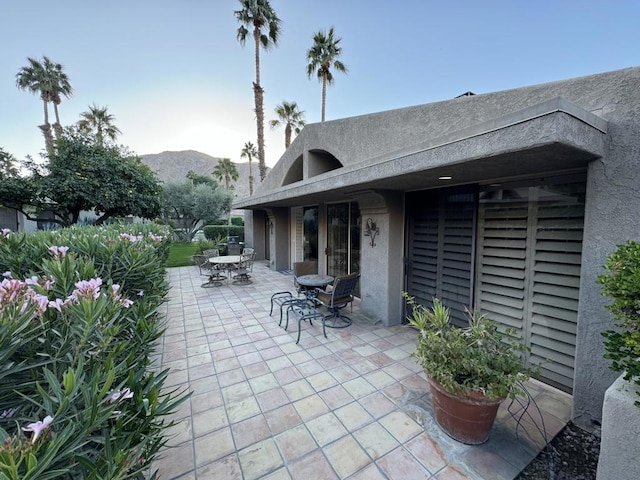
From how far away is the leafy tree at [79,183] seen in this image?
11.5 m

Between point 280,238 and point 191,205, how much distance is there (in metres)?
14.6

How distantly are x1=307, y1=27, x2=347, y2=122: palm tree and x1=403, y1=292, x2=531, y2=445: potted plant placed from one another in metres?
18.4

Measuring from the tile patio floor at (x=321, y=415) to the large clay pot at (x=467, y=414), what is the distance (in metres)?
0.09

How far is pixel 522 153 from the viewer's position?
2.29m

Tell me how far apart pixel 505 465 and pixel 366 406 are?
50.8 inches

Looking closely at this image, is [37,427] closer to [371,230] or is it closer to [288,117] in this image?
[371,230]

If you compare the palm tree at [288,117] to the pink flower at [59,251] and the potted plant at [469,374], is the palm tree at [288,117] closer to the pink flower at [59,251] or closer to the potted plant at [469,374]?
the pink flower at [59,251]

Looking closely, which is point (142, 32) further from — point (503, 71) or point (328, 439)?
point (328, 439)

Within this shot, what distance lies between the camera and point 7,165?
14.8 m

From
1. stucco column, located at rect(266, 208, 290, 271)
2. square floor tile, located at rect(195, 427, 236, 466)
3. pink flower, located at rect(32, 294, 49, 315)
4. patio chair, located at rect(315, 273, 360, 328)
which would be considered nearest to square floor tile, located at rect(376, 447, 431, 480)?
square floor tile, located at rect(195, 427, 236, 466)

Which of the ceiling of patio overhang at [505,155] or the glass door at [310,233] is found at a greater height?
the ceiling of patio overhang at [505,155]

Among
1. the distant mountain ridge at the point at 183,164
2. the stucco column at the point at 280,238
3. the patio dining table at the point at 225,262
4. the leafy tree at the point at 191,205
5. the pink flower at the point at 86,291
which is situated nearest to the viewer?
the pink flower at the point at 86,291

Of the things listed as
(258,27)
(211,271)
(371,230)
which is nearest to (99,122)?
(258,27)

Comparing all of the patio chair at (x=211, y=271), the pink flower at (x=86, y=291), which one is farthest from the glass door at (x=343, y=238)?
the pink flower at (x=86, y=291)
